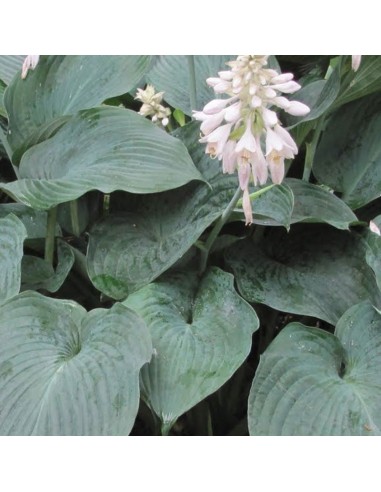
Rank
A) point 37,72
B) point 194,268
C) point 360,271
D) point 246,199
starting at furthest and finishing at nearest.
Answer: point 37,72
point 194,268
point 360,271
point 246,199

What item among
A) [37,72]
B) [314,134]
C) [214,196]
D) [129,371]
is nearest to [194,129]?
[214,196]

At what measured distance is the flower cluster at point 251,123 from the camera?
103cm

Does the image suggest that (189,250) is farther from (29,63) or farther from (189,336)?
(29,63)

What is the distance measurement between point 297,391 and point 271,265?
1.23 ft

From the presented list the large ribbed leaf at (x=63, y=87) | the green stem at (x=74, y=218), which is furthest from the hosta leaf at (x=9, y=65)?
the green stem at (x=74, y=218)

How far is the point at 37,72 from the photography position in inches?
64.2

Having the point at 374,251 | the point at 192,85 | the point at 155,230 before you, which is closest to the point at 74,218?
the point at 155,230

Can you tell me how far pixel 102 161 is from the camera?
1398 millimetres

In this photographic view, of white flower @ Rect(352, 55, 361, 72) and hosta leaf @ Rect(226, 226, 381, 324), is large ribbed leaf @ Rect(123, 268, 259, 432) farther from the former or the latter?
white flower @ Rect(352, 55, 361, 72)

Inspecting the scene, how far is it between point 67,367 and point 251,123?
536mm

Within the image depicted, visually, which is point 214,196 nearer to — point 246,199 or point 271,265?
point 271,265

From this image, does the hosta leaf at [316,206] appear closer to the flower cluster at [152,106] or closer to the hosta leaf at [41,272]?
the flower cluster at [152,106]

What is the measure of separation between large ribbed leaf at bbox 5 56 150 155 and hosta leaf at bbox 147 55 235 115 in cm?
17

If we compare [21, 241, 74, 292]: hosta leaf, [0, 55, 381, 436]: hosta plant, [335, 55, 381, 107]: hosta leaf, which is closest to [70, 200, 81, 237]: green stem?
[0, 55, 381, 436]: hosta plant
